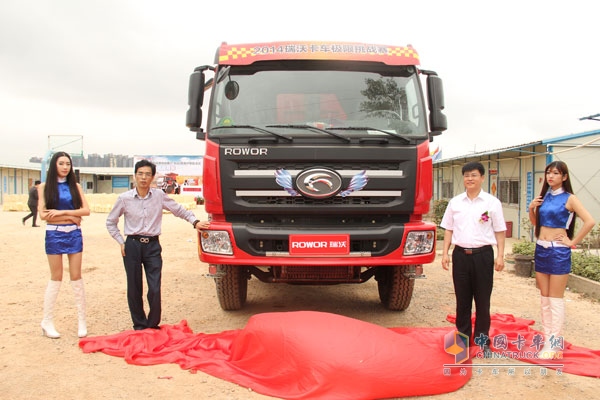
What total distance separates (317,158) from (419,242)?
1274 millimetres

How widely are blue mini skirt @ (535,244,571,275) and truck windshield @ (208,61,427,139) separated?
1565 mm

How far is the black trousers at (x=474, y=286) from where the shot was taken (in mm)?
4105

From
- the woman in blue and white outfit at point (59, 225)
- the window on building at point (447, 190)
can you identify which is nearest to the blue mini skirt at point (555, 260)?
the woman in blue and white outfit at point (59, 225)

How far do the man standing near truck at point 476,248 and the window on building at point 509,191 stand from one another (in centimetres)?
1074

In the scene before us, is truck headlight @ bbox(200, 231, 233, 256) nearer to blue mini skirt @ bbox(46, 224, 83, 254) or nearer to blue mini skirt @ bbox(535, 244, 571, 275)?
blue mini skirt @ bbox(46, 224, 83, 254)

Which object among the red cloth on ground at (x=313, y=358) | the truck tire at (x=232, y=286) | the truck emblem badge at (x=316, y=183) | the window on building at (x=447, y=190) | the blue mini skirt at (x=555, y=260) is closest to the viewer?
the red cloth on ground at (x=313, y=358)

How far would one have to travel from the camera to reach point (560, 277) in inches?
157

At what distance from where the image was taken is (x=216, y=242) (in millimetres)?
4527

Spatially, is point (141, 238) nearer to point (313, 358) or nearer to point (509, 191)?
point (313, 358)

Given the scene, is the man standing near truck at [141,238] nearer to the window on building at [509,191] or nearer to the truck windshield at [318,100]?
the truck windshield at [318,100]

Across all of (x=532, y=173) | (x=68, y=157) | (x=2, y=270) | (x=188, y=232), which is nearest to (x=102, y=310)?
(x=68, y=157)

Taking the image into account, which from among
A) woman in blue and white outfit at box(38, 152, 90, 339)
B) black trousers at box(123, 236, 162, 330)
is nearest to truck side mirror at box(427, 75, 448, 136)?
black trousers at box(123, 236, 162, 330)

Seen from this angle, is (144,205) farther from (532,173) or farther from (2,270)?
(532,173)

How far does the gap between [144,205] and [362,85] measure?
2.50 metres
